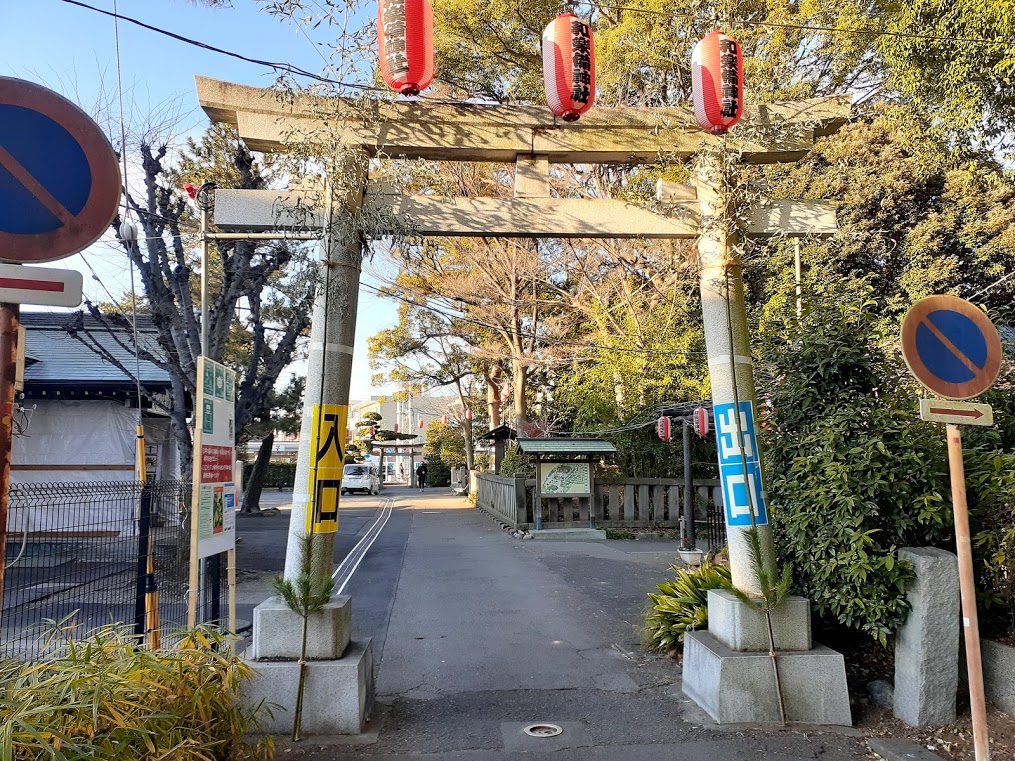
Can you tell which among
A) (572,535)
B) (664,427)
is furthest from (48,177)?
(572,535)

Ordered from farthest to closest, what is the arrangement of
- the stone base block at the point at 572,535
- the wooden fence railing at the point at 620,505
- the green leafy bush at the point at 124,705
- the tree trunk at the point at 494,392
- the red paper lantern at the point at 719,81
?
1. the tree trunk at the point at 494,392
2. the wooden fence railing at the point at 620,505
3. the stone base block at the point at 572,535
4. the red paper lantern at the point at 719,81
5. the green leafy bush at the point at 124,705

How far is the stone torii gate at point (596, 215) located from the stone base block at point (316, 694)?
296mm

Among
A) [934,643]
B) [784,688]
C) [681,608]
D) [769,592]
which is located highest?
[769,592]

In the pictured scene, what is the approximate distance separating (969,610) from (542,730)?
2809 mm

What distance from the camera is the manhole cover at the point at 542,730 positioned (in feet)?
15.3

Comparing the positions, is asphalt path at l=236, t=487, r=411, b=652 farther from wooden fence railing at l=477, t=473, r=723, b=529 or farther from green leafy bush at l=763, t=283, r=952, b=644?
green leafy bush at l=763, t=283, r=952, b=644

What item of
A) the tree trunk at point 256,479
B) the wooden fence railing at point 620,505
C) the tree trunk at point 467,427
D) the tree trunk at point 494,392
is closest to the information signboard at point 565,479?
the wooden fence railing at point 620,505

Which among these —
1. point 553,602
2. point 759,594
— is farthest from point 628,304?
point 759,594

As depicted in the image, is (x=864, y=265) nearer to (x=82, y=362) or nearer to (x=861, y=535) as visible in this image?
(x=861, y=535)

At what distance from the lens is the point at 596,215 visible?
575 cm

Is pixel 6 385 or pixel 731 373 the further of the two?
pixel 731 373

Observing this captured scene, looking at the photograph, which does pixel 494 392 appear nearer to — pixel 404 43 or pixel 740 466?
pixel 740 466

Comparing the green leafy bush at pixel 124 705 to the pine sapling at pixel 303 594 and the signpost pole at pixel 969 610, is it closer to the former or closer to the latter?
the pine sapling at pixel 303 594

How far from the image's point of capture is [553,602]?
9.09 m
